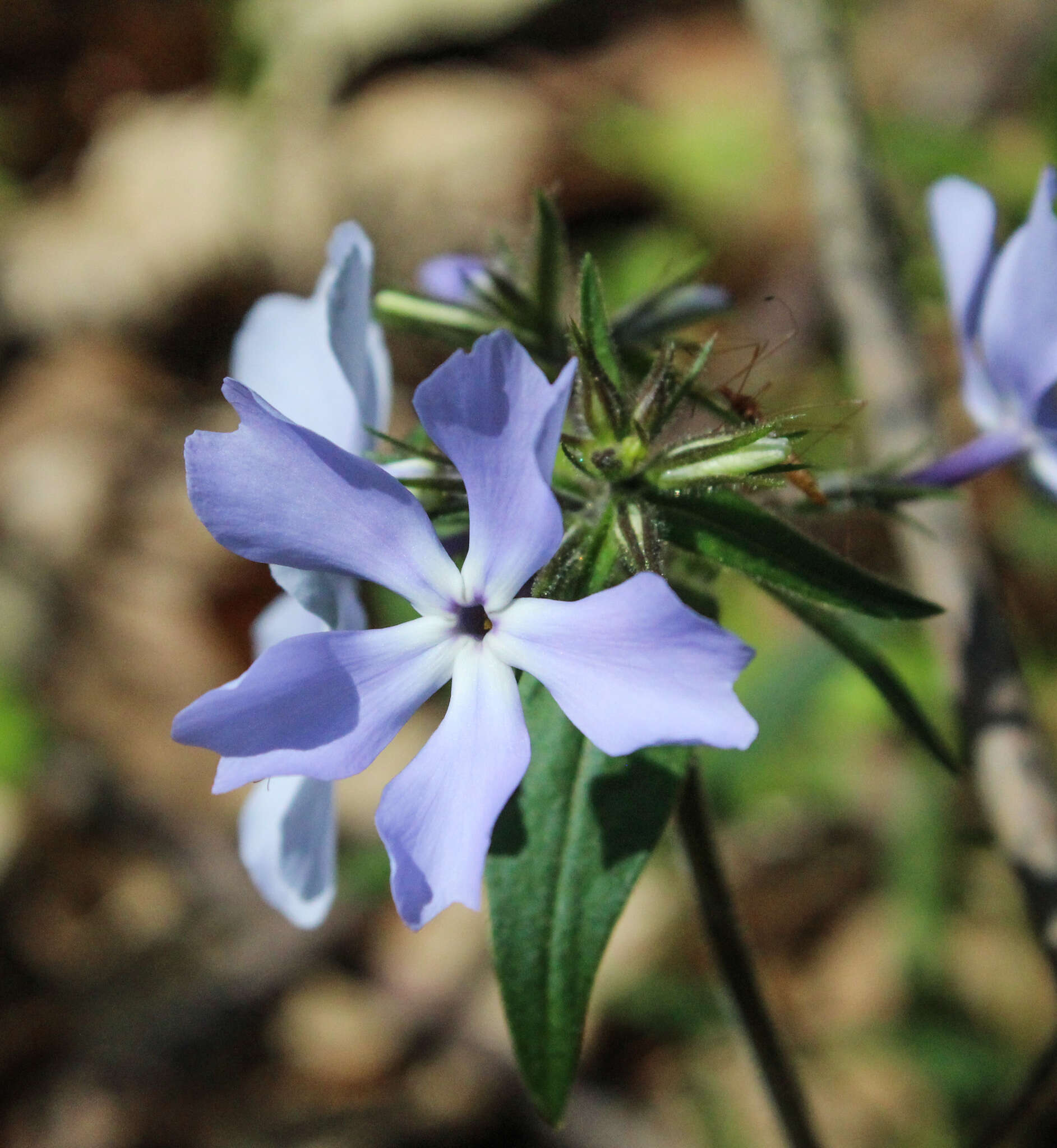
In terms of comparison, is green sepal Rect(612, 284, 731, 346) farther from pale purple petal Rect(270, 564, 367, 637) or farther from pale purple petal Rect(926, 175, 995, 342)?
pale purple petal Rect(270, 564, 367, 637)

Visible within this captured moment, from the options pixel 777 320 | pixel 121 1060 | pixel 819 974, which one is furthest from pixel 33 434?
pixel 819 974

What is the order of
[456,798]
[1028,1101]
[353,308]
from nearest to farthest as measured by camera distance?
[456,798] → [353,308] → [1028,1101]

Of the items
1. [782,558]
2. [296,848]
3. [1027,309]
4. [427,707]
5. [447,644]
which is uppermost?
[1027,309]

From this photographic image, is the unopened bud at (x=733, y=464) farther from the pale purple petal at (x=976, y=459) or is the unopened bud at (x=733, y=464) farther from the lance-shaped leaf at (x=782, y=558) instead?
the pale purple petal at (x=976, y=459)

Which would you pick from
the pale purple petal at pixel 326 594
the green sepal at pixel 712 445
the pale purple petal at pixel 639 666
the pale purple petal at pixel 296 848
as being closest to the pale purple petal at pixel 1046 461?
the green sepal at pixel 712 445

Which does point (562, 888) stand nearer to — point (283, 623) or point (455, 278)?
point (283, 623)

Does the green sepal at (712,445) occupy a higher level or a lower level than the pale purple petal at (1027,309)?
lower

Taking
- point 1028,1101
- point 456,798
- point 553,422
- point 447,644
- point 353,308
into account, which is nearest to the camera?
point 553,422

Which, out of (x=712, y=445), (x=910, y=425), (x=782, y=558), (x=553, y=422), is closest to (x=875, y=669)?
(x=782, y=558)
